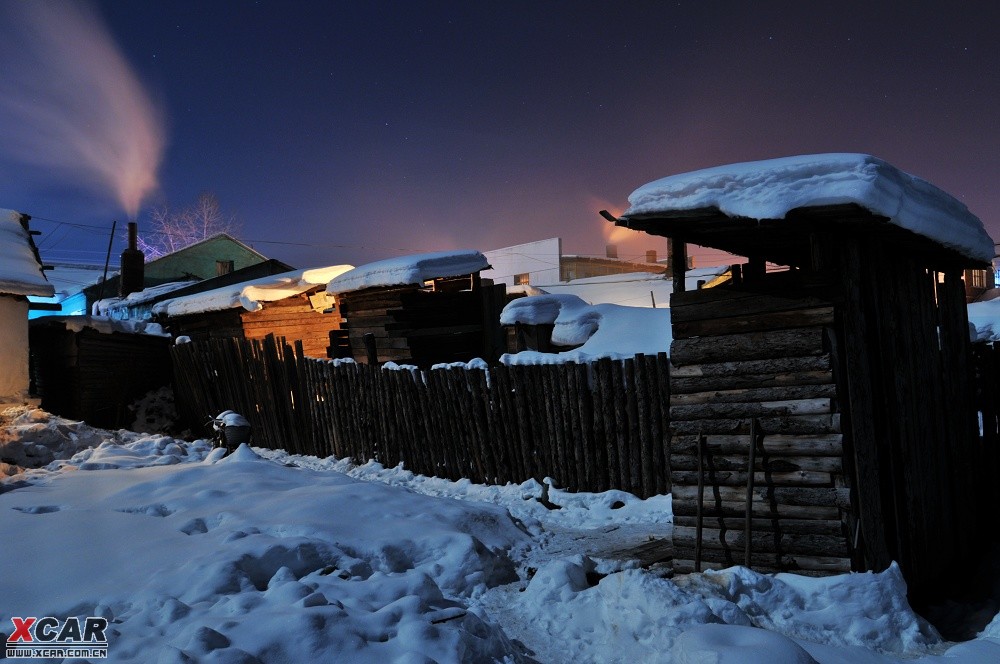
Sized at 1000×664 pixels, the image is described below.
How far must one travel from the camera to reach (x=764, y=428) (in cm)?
506

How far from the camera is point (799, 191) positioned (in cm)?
438

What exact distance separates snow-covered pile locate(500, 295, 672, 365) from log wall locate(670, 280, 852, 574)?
Result: 489 centimetres

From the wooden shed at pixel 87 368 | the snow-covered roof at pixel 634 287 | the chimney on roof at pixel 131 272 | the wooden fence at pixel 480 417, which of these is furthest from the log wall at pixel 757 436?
the chimney on roof at pixel 131 272

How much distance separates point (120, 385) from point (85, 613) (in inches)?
564

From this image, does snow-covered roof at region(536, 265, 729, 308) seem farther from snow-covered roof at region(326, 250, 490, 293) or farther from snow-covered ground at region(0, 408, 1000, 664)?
snow-covered ground at region(0, 408, 1000, 664)

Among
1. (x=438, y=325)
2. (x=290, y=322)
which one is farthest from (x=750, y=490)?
(x=290, y=322)

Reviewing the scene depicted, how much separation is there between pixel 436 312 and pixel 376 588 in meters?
10.3

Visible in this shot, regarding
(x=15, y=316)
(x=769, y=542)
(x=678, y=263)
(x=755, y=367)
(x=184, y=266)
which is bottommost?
(x=769, y=542)

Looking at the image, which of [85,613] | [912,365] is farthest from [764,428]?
[85,613]

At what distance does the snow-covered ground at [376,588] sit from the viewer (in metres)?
3.18

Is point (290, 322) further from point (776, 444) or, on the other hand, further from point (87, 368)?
point (776, 444)

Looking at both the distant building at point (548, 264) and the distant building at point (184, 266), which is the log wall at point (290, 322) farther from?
the distant building at point (548, 264)

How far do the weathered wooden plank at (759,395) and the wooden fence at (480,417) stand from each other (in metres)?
1.61

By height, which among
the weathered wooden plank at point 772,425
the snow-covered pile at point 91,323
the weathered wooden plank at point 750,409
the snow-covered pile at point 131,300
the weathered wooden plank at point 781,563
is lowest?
the weathered wooden plank at point 781,563
